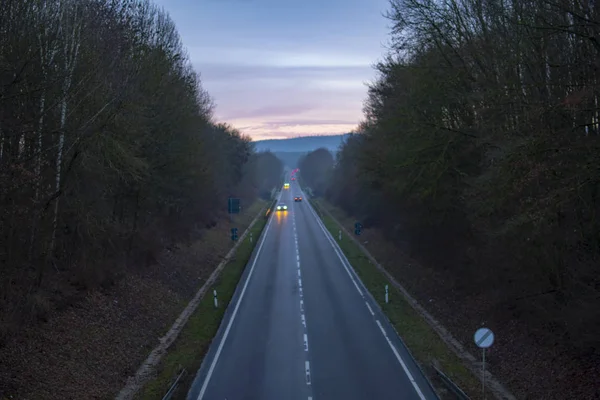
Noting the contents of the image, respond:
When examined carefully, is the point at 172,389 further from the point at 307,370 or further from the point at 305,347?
the point at 305,347

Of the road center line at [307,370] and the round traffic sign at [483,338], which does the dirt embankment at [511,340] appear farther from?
the road center line at [307,370]

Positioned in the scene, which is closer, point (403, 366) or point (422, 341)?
point (403, 366)

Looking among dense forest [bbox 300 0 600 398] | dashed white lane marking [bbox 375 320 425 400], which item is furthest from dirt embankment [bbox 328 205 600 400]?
dashed white lane marking [bbox 375 320 425 400]

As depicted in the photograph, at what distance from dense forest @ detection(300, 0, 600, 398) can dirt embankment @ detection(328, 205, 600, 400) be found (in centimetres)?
10

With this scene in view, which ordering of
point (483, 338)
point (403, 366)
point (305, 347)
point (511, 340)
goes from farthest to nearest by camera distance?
1. point (305, 347)
2. point (511, 340)
3. point (403, 366)
4. point (483, 338)

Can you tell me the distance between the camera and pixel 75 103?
16750mm

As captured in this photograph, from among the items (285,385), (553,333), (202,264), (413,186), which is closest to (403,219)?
(413,186)

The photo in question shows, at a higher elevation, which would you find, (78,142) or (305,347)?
(78,142)

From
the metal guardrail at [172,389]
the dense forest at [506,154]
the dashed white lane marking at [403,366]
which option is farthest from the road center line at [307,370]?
the dense forest at [506,154]

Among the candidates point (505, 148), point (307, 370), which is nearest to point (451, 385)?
point (307, 370)

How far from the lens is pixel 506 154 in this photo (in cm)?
1335

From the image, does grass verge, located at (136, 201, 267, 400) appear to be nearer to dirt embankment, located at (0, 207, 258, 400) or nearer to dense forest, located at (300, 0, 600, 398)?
dirt embankment, located at (0, 207, 258, 400)

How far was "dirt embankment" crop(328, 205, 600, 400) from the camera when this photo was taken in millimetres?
13594

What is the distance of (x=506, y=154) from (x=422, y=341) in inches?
311
